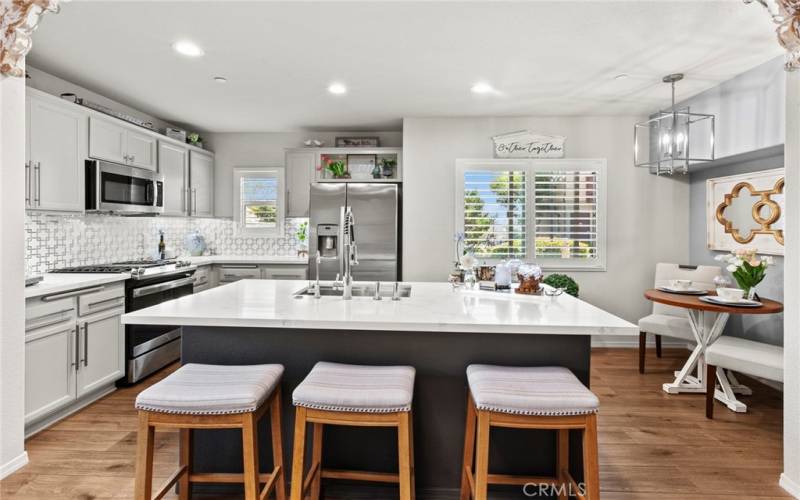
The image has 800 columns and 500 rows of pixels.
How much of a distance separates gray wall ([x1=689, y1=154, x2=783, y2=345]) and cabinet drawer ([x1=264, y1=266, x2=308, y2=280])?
4.31 meters

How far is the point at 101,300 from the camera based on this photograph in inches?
126

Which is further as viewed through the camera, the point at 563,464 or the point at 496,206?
the point at 496,206

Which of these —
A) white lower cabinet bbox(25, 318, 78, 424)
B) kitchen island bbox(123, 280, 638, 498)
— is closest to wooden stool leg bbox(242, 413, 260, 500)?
kitchen island bbox(123, 280, 638, 498)

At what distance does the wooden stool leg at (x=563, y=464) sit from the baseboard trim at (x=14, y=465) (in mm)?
2779

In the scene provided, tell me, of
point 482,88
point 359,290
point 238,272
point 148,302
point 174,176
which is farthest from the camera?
point 238,272

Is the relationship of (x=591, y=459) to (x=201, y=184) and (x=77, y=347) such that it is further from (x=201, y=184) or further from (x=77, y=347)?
(x=201, y=184)

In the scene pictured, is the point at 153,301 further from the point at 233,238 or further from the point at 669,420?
the point at 669,420

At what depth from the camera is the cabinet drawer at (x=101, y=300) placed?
305cm

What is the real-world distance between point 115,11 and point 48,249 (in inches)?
79.7

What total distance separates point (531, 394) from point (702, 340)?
8.80ft

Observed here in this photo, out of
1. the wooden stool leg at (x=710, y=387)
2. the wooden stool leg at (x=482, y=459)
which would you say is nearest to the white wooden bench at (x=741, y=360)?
the wooden stool leg at (x=710, y=387)

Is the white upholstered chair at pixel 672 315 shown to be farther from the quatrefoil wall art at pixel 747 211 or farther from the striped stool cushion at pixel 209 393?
the striped stool cushion at pixel 209 393

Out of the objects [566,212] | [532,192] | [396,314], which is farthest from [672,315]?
[396,314]

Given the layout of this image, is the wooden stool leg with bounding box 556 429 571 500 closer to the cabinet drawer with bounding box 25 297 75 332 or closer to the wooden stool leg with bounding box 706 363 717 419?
the wooden stool leg with bounding box 706 363 717 419
